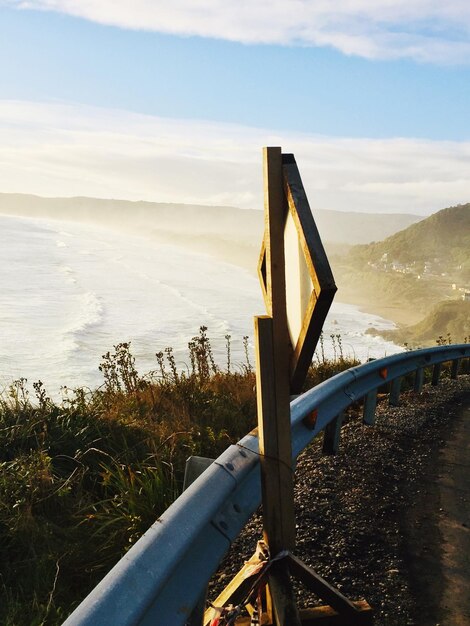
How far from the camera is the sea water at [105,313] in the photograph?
29.3 m

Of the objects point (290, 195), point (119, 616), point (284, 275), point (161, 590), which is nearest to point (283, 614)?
point (161, 590)

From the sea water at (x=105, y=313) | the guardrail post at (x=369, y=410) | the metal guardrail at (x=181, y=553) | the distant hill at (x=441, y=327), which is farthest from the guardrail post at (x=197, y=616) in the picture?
the distant hill at (x=441, y=327)

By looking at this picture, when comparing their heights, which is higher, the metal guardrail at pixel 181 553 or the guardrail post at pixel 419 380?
the metal guardrail at pixel 181 553

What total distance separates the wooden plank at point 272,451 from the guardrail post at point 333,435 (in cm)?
268

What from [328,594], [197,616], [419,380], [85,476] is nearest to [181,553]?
[197,616]

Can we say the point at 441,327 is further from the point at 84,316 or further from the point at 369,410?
the point at 369,410

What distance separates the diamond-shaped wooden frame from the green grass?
5.93 feet

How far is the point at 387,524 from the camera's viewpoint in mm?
4484

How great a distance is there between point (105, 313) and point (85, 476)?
1511 inches

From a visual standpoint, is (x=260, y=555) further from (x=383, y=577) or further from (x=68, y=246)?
(x=68, y=246)

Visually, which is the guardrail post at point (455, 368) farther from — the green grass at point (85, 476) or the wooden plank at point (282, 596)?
the wooden plank at point (282, 596)

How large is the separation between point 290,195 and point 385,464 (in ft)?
11.8

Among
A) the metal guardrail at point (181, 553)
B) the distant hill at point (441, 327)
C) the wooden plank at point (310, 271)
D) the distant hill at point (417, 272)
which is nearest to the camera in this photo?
the metal guardrail at point (181, 553)

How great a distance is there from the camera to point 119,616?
2.05 meters
